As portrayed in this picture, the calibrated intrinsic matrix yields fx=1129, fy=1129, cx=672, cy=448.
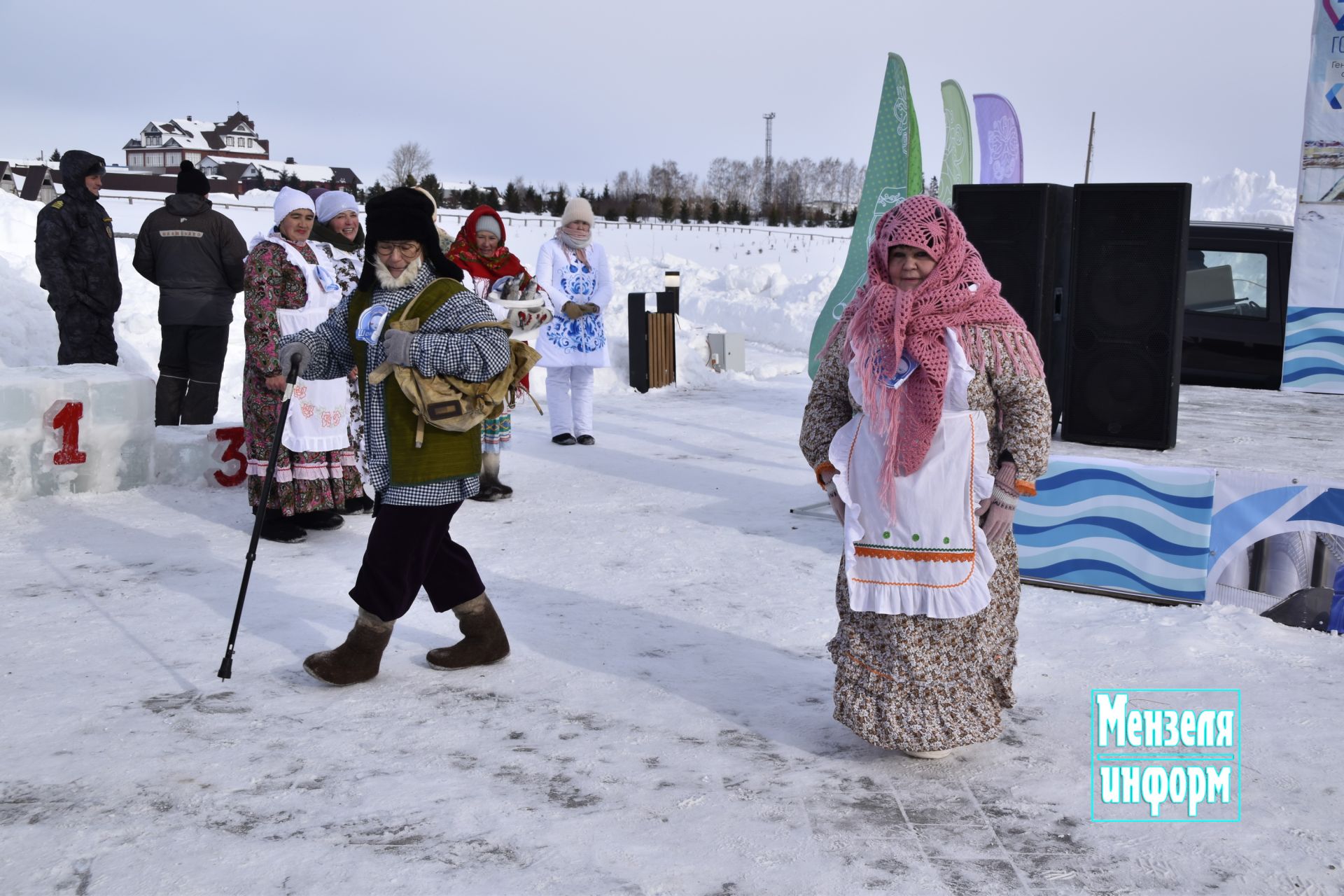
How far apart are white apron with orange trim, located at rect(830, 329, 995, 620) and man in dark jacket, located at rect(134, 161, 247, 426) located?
17.4 ft

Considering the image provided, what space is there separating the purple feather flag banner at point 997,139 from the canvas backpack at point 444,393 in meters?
6.88

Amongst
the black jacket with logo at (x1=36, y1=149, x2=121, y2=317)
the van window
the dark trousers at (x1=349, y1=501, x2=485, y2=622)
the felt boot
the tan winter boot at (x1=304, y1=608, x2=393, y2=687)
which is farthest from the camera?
the van window

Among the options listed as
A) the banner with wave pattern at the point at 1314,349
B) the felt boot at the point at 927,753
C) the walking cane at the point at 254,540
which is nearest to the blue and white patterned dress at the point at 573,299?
the walking cane at the point at 254,540

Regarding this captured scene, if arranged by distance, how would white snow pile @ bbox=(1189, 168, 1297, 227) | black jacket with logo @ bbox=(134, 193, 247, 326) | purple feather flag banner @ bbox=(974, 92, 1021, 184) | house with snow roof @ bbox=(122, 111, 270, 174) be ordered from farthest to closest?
1. house with snow roof @ bbox=(122, 111, 270, 174)
2. white snow pile @ bbox=(1189, 168, 1297, 227)
3. purple feather flag banner @ bbox=(974, 92, 1021, 184)
4. black jacket with logo @ bbox=(134, 193, 247, 326)

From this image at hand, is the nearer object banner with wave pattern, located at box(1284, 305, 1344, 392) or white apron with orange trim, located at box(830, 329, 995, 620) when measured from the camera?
white apron with orange trim, located at box(830, 329, 995, 620)

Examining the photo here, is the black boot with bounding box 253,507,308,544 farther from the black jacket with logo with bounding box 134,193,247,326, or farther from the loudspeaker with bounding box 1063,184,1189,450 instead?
the loudspeaker with bounding box 1063,184,1189,450

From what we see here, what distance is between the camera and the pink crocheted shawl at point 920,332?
2863mm

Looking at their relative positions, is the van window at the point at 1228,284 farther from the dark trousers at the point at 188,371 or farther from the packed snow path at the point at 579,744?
the dark trousers at the point at 188,371

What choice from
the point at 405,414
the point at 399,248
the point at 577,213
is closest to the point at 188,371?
the point at 577,213

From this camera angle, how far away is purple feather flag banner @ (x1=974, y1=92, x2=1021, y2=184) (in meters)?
9.36

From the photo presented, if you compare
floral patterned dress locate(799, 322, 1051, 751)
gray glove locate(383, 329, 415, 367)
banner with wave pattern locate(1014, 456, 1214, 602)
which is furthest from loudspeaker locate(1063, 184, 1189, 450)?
gray glove locate(383, 329, 415, 367)

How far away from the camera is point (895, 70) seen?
250 inches

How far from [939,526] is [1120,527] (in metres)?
2.07

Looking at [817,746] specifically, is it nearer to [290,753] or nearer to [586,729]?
[586,729]
